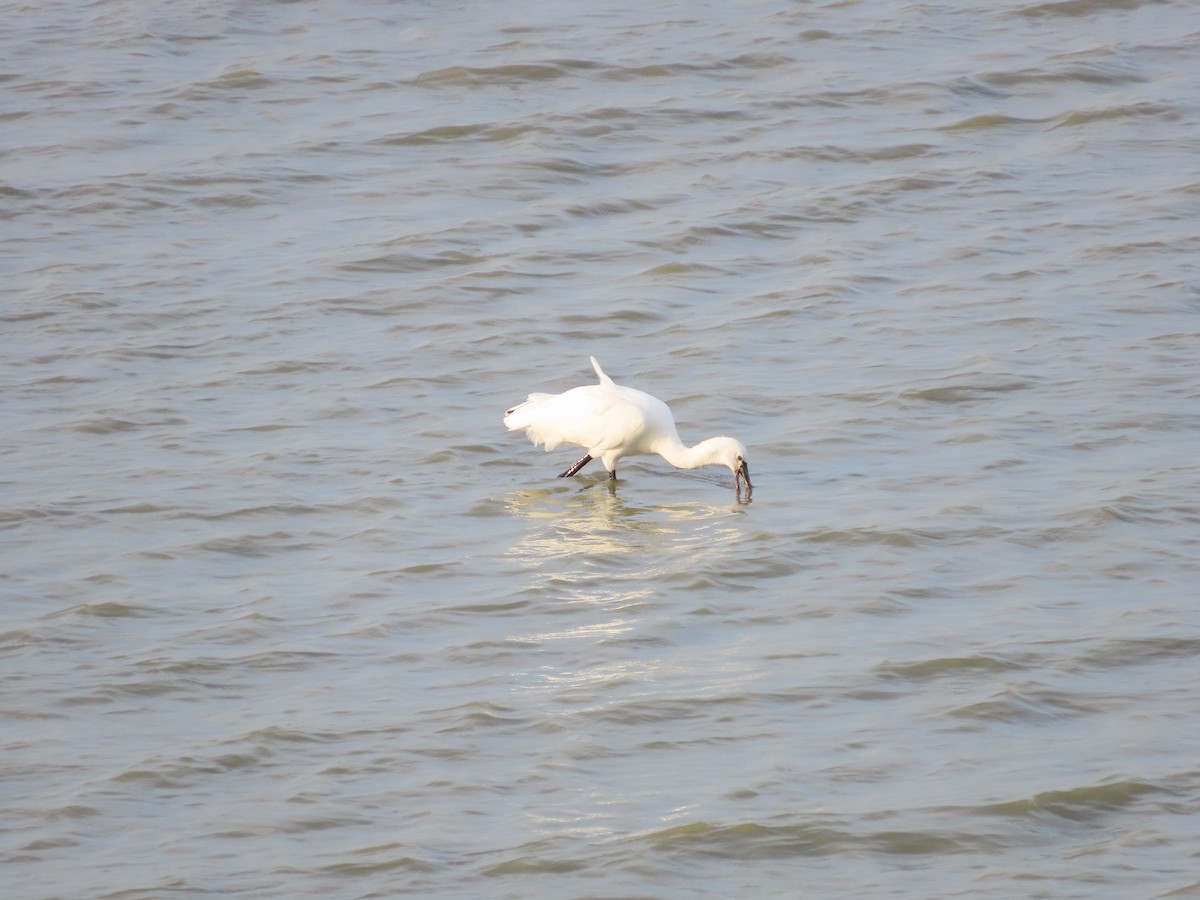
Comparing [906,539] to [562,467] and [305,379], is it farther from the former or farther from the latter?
[305,379]

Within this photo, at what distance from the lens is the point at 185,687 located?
24.9ft

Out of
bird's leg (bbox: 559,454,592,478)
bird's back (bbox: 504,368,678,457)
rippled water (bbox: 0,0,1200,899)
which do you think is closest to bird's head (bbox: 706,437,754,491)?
rippled water (bbox: 0,0,1200,899)

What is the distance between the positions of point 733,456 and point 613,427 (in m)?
0.71

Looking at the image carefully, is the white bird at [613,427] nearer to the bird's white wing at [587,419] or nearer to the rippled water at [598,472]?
the bird's white wing at [587,419]

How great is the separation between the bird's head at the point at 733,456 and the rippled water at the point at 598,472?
196 millimetres

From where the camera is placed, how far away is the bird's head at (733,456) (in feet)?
32.7

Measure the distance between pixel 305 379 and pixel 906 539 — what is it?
14.8 ft

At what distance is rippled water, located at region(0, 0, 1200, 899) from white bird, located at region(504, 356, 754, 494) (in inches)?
10.0

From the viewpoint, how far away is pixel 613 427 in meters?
10.2

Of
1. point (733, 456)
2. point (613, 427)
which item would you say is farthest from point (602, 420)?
point (733, 456)

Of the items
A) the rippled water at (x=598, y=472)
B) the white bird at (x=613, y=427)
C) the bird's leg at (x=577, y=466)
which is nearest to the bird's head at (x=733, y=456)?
the white bird at (x=613, y=427)

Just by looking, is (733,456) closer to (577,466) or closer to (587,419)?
(587,419)

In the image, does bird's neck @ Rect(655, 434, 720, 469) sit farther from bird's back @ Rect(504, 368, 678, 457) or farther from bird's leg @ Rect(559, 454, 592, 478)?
bird's leg @ Rect(559, 454, 592, 478)

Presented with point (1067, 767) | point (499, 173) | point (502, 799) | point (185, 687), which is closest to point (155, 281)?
point (499, 173)
